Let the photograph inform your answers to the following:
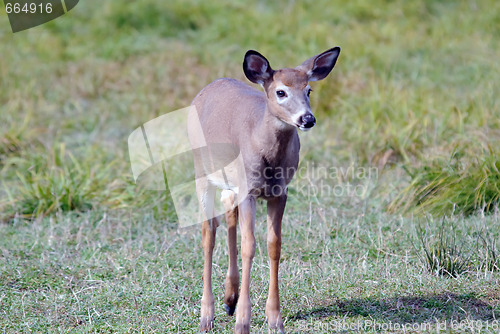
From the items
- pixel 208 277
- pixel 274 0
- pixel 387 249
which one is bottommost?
pixel 387 249

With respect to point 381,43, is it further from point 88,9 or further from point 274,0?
point 88,9

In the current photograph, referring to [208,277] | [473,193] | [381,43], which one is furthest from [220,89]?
[381,43]

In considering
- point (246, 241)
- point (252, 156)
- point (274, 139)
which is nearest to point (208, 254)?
point (246, 241)

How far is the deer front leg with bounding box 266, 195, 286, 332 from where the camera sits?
4.84 metres

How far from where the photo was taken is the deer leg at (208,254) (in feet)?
16.5

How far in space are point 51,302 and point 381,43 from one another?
825 cm

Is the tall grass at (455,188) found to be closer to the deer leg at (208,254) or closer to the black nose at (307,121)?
the deer leg at (208,254)

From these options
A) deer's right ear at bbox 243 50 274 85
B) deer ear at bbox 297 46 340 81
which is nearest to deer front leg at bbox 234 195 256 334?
deer's right ear at bbox 243 50 274 85

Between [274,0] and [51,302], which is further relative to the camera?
[274,0]

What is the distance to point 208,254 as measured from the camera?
5227mm

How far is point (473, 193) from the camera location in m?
7.02

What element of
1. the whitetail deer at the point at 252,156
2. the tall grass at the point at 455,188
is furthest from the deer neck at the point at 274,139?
the tall grass at the point at 455,188

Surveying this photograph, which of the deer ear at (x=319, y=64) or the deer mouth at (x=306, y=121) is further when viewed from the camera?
the deer ear at (x=319, y=64)

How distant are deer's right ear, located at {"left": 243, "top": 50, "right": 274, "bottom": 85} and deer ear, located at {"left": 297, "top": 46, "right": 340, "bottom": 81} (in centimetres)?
22
